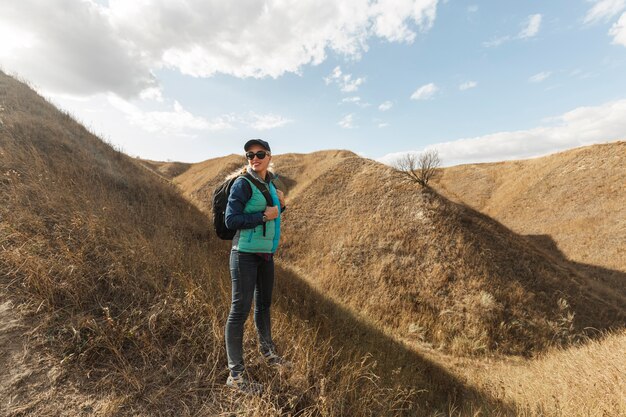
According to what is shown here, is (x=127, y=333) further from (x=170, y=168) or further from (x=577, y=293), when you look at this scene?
(x=170, y=168)

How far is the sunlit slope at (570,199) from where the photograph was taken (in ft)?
80.9

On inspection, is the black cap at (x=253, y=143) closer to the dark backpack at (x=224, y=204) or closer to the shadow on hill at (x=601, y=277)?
the dark backpack at (x=224, y=204)

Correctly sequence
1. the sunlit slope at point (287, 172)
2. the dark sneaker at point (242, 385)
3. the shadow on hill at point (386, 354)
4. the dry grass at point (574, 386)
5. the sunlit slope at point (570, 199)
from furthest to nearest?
the sunlit slope at point (287, 172) < the sunlit slope at point (570, 199) < the shadow on hill at point (386, 354) < the dry grass at point (574, 386) < the dark sneaker at point (242, 385)

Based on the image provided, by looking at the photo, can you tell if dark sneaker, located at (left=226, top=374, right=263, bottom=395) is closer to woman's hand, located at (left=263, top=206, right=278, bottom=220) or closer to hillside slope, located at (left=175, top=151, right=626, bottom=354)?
woman's hand, located at (left=263, top=206, right=278, bottom=220)

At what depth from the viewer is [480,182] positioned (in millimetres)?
45281

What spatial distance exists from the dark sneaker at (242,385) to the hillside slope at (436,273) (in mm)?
7865

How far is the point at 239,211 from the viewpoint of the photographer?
11.3 feet

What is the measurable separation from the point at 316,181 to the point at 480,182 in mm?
32785

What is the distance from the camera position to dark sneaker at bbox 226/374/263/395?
3.35 meters

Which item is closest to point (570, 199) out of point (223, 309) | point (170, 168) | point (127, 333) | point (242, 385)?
point (223, 309)

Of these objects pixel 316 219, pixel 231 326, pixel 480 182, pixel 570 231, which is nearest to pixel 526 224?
pixel 570 231

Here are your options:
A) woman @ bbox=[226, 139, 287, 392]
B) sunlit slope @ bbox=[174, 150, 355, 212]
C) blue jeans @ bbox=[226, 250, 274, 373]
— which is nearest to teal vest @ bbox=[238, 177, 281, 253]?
woman @ bbox=[226, 139, 287, 392]

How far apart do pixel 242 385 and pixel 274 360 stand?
0.55 meters

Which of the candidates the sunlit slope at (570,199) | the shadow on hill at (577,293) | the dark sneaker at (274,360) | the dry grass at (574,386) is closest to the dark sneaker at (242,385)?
the dark sneaker at (274,360)
